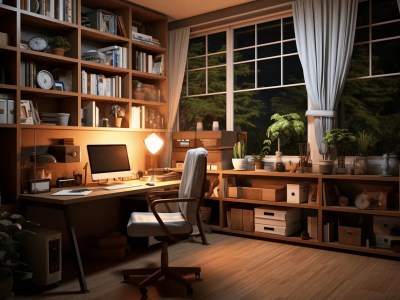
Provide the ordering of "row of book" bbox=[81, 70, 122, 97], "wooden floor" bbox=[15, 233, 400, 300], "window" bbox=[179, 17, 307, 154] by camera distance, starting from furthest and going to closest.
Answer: "window" bbox=[179, 17, 307, 154] → "row of book" bbox=[81, 70, 122, 97] → "wooden floor" bbox=[15, 233, 400, 300]

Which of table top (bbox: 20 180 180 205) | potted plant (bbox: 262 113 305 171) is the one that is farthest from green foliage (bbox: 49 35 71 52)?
potted plant (bbox: 262 113 305 171)

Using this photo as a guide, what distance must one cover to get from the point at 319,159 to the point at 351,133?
0.52 meters

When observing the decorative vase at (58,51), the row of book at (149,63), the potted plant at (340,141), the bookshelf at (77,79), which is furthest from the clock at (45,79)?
the potted plant at (340,141)

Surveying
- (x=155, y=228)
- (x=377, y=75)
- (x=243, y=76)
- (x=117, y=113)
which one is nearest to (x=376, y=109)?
(x=377, y=75)

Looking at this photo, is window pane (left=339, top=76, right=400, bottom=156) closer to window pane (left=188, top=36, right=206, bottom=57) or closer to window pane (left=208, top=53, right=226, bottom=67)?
window pane (left=208, top=53, right=226, bottom=67)

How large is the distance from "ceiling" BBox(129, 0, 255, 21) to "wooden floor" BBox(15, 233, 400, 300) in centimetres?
285

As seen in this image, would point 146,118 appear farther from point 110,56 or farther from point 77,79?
point 77,79

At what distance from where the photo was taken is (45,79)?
12.3ft

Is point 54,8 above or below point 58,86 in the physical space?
above

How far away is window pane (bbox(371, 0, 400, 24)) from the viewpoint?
3.98 meters

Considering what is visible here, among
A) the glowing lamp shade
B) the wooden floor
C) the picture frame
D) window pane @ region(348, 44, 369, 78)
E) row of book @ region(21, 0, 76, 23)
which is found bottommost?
the wooden floor

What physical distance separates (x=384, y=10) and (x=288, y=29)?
1061 mm

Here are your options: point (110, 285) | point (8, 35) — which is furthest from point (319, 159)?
point (8, 35)

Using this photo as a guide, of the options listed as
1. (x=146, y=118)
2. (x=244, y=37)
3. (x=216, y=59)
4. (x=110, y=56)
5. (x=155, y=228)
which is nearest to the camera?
(x=155, y=228)
